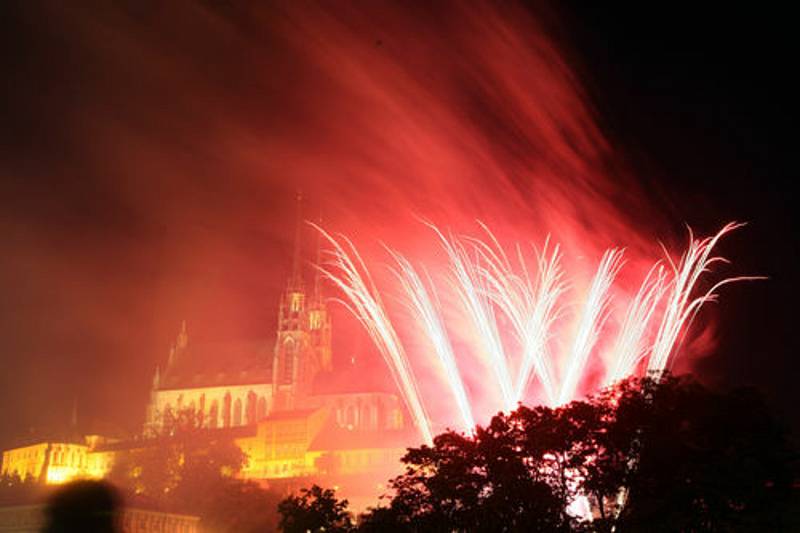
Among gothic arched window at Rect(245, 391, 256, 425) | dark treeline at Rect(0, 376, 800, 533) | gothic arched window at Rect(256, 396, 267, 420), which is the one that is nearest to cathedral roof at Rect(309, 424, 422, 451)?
gothic arched window at Rect(256, 396, 267, 420)

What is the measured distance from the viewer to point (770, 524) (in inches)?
1011

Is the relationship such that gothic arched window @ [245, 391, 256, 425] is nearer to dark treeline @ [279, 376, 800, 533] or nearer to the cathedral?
the cathedral

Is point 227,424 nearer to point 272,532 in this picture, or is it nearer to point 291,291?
point 291,291

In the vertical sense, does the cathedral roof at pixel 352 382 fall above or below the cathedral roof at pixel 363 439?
above

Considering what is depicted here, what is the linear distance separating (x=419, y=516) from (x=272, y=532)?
1574 inches

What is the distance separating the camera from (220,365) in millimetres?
128625

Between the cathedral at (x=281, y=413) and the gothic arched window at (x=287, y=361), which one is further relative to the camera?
the gothic arched window at (x=287, y=361)

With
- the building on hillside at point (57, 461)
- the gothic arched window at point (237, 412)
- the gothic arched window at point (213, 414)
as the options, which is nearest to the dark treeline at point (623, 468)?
the building on hillside at point (57, 461)

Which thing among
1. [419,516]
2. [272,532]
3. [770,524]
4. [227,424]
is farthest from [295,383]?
[770,524]

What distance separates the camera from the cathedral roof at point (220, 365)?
124 metres

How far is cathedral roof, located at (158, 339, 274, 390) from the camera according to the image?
12412 centimetres

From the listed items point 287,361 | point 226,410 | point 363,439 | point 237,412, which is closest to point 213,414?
point 226,410

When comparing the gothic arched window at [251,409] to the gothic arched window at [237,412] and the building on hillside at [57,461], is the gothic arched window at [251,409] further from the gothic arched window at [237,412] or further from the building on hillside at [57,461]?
the building on hillside at [57,461]

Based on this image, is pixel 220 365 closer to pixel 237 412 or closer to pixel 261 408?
pixel 237 412
